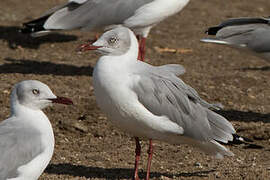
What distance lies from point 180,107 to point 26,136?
154cm

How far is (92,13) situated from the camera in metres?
10.1

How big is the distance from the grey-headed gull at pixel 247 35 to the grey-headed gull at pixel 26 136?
3728mm

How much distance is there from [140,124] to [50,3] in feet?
28.3

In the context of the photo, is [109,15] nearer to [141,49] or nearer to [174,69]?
[141,49]

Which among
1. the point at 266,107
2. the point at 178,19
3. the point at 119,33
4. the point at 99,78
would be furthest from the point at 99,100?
the point at 178,19

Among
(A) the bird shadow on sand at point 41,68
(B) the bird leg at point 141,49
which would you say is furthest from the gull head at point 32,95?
(B) the bird leg at point 141,49

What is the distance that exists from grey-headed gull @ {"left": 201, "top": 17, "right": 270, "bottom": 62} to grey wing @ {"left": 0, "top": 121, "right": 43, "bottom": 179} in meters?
4.04

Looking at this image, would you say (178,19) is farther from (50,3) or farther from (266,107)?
(266,107)

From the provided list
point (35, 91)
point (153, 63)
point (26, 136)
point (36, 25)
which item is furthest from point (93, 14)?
point (26, 136)

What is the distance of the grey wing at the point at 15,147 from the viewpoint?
17.2ft

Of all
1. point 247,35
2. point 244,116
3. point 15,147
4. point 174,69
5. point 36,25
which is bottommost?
point 244,116

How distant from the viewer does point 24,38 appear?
39.1 ft

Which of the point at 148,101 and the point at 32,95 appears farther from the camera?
the point at 148,101

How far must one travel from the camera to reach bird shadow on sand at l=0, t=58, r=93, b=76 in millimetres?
9938
